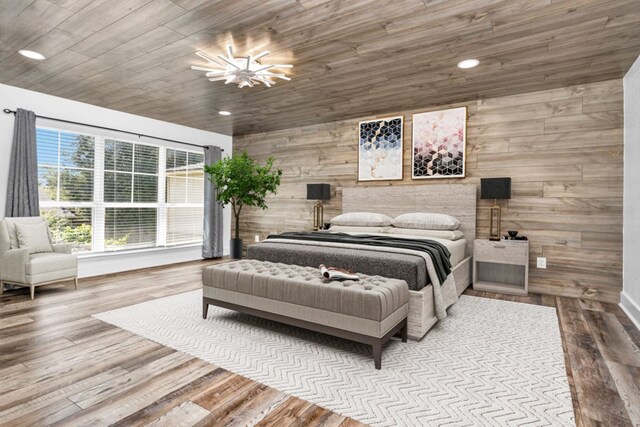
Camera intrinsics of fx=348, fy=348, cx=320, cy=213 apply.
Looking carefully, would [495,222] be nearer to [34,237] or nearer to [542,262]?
[542,262]

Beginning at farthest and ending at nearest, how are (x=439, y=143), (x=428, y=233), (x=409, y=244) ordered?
(x=439, y=143), (x=428, y=233), (x=409, y=244)

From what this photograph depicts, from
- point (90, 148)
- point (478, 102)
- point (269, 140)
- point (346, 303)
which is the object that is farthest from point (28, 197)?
point (478, 102)

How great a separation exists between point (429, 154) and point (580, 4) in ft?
8.89

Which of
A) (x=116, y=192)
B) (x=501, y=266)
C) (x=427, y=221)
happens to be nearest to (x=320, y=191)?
(x=427, y=221)

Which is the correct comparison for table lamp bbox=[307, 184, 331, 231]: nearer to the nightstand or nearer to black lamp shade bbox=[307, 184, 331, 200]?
black lamp shade bbox=[307, 184, 331, 200]

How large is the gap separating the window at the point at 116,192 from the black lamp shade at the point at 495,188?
196 inches

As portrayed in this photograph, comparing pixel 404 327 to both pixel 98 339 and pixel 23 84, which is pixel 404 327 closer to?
pixel 98 339

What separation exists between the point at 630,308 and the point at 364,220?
3060 millimetres

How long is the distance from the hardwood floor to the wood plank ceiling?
2.49m

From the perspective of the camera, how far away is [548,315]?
136 inches

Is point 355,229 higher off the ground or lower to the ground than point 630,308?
higher

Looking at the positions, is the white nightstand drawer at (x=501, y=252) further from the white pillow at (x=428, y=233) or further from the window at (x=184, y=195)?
the window at (x=184, y=195)

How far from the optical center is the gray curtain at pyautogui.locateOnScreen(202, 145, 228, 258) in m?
6.73

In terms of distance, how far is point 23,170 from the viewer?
4.40 meters
